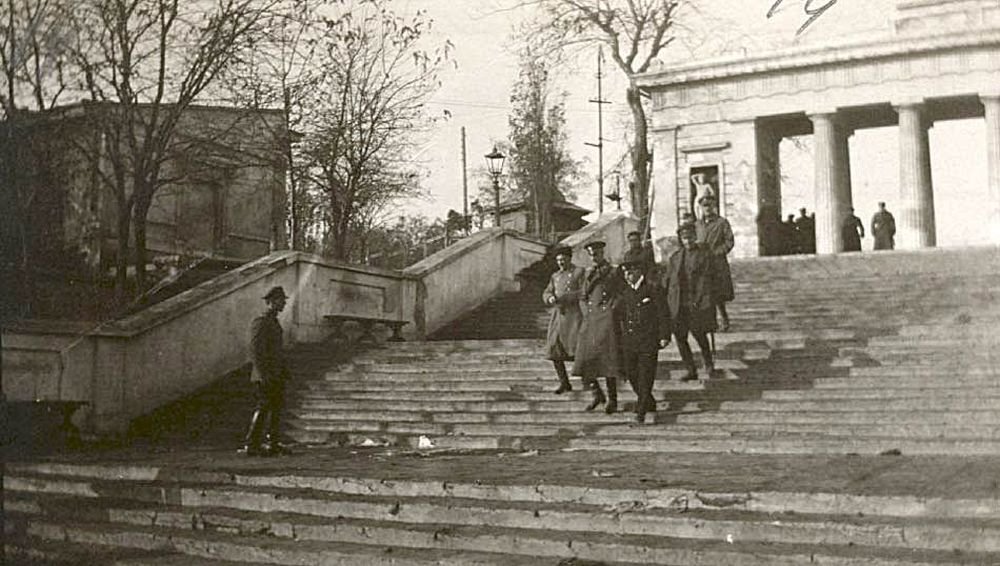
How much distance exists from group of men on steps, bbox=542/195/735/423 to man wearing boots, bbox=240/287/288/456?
2.92 m

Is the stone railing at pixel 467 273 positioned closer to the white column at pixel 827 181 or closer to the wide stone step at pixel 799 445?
the wide stone step at pixel 799 445

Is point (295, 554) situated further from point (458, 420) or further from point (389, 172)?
point (389, 172)

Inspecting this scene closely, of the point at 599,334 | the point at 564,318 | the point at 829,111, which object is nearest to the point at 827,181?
the point at 829,111

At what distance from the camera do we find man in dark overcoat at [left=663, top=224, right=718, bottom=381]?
35.8 feet

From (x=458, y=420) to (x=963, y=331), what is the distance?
556 centimetres

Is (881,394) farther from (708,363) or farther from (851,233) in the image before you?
(851,233)

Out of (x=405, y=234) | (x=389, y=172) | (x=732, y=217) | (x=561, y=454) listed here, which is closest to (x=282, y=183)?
(x=389, y=172)

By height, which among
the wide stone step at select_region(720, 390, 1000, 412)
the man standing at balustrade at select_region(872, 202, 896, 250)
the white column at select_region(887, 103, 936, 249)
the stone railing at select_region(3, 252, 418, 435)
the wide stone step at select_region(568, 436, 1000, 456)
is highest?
the white column at select_region(887, 103, 936, 249)

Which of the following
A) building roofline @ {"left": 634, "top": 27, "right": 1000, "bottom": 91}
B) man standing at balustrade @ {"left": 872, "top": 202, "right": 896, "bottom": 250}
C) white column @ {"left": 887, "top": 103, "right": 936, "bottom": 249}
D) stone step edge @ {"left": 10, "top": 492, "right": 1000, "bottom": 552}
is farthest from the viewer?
white column @ {"left": 887, "top": 103, "right": 936, "bottom": 249}

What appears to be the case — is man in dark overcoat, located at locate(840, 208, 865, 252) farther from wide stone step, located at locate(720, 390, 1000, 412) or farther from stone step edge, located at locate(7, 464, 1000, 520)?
stone step edge, located at locate(7, 464, 1000, 520)

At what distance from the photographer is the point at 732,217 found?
95.0 ft

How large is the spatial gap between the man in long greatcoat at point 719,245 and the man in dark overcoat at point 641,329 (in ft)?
4.35

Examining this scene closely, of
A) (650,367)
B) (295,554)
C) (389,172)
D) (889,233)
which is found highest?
(389,172)

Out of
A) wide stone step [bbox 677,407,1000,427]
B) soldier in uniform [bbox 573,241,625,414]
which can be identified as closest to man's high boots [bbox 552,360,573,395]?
soldier in uniform [bbox 573,241,625,414]
